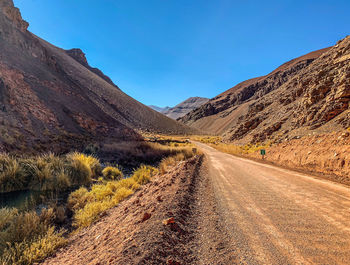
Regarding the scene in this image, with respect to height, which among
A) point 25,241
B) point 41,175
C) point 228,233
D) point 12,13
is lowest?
point 25,241

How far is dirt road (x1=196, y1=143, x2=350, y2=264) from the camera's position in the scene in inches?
83.7

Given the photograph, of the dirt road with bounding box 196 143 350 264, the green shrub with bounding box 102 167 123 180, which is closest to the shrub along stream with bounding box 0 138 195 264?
the green shrub with bounding box 102 167 123 180

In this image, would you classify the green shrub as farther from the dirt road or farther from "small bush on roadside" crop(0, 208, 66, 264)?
the dirt road

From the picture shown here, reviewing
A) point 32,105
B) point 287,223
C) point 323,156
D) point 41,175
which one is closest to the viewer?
point 287,223

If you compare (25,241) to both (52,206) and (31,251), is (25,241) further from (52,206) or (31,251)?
(52,206)

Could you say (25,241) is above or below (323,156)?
below

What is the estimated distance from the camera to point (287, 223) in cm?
293

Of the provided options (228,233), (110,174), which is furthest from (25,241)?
(110,174)

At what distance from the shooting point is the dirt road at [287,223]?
213 cm

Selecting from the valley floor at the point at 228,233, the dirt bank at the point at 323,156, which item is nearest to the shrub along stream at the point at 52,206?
the valley floor at the point at 228,233

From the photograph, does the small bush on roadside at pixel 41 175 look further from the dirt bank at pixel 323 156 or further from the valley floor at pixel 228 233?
the dirt bank at pixel 323 156

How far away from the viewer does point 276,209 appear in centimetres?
355

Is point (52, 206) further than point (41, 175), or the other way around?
point (41, 175)

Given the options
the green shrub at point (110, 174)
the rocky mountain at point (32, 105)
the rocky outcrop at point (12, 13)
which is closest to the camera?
the green shrub at point (110, 174)
